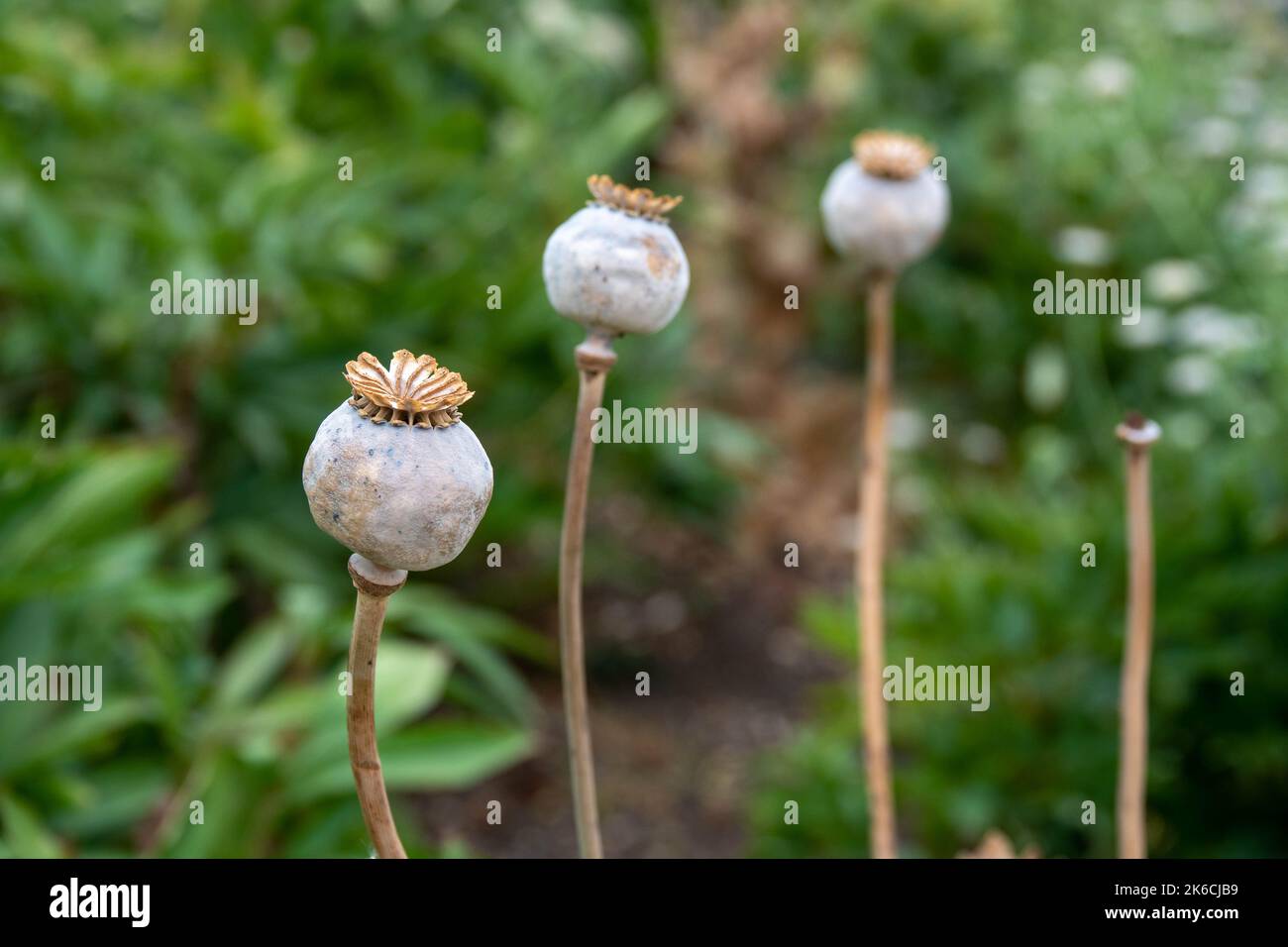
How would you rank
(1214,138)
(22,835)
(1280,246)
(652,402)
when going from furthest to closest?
(1214,138) → (652,402) → (1280,246) → (22,835)

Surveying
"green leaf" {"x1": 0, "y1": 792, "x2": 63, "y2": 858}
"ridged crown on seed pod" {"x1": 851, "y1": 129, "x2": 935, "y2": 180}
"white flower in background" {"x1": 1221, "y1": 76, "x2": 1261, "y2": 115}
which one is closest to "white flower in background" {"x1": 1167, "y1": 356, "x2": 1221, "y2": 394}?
"white flower in background" {"x1": 1221, "y1": 76, "x2": 1261, "y2": 115}

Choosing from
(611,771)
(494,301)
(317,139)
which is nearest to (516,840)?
(611,771)

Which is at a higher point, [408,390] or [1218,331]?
[1218,331]

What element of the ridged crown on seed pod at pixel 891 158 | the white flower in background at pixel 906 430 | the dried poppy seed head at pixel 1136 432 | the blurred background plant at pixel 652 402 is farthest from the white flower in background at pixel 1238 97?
the dried poppy seed head at pixel 1136 432

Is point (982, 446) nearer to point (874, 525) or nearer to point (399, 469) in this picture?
point (874, 525)

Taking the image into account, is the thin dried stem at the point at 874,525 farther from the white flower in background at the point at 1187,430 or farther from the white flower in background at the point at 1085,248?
the white flower in background at the point at 1085,248

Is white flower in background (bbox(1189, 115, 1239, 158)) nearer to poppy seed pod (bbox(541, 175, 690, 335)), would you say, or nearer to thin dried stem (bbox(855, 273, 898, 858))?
thin dried stem (bbox(855, 273, 898, 858))

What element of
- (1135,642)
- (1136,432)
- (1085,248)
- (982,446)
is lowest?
A: (1135,642)

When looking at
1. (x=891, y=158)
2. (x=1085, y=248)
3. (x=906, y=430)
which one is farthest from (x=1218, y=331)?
(x=891, y=158)

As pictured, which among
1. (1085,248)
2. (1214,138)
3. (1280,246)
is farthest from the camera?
(1214,138)
